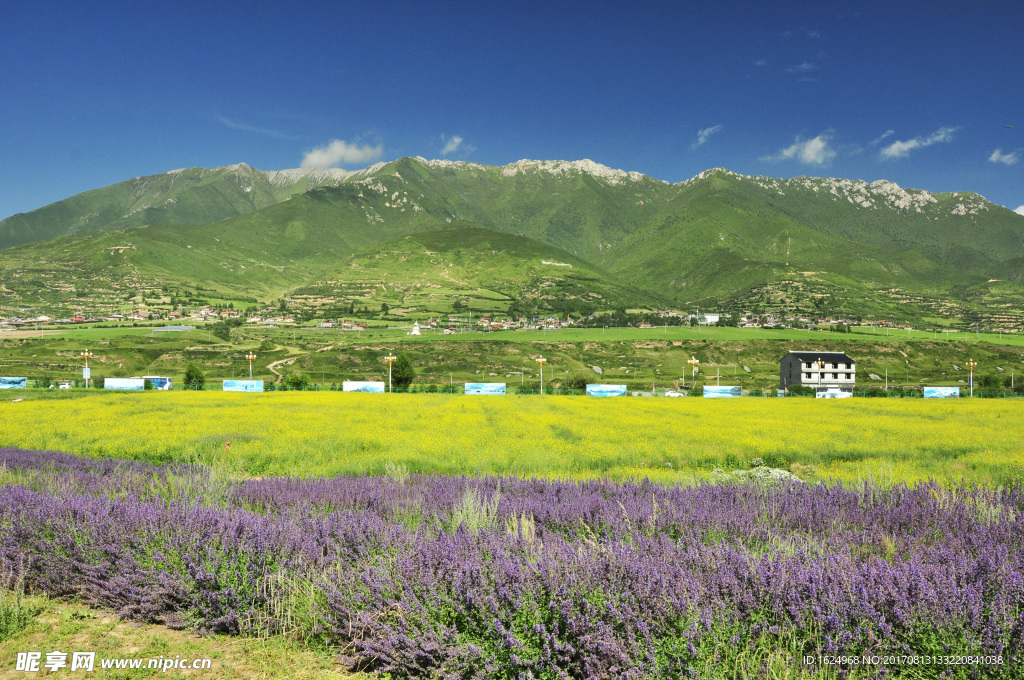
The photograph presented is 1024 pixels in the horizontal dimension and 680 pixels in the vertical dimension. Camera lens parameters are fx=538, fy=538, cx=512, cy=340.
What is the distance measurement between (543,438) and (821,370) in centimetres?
9278

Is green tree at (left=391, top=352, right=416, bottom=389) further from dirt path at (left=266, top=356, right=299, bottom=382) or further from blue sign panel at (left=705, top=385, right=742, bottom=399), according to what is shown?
blue sign panel at (left=705, top=385, right=742, bottom=399)

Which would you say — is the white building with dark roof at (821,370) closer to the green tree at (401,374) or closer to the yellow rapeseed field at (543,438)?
the green tree at (401,374)

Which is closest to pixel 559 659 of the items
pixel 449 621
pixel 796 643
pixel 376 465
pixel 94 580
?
pixel 449 621

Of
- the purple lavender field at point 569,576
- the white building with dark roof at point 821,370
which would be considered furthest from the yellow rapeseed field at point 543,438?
the white building with dark roof at point 821,370

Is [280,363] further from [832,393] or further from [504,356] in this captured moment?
[832,393]

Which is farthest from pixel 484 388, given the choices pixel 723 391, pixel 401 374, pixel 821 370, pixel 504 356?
pixel 821 370

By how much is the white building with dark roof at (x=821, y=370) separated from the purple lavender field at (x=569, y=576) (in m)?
102

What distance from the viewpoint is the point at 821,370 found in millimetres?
96375

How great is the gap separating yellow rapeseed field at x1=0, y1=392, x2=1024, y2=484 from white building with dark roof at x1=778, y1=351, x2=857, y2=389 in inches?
2818

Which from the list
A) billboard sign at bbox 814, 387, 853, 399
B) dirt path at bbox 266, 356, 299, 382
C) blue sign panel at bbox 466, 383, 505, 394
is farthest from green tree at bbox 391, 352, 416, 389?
billboard sign at bbox 814, 387, 853, 399

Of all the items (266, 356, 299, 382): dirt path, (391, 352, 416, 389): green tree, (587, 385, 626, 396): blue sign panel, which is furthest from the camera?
(266, 356, 299, 382): dirt path

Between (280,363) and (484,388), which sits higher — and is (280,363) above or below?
above

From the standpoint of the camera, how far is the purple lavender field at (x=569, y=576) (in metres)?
3.72

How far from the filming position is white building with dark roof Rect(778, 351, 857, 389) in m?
98.0
